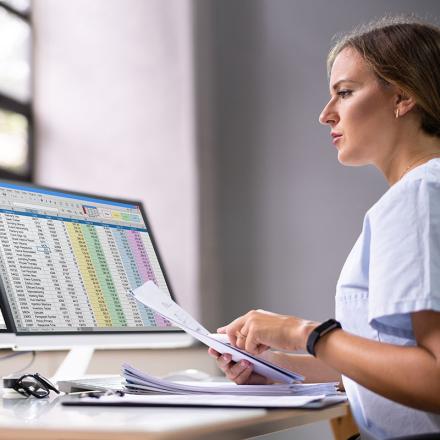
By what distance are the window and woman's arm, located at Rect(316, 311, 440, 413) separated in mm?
2039

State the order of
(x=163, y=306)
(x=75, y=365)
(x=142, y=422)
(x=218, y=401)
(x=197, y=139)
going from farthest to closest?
(x=197, y=139)
(x=75, y=365)
(x=163, y=306)
(x=218, y=401)
(x=142, y=422)

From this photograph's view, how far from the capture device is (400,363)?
103 centimetres

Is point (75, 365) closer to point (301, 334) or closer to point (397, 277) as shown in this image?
point (301, 334)

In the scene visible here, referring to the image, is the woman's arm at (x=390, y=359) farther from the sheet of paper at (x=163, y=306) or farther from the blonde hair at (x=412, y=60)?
the blonde hair at (x=412, y=60)

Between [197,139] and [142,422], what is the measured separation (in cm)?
226

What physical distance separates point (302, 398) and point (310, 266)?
6.37 ft

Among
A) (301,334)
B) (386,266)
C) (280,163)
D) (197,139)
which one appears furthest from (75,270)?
(280,163)

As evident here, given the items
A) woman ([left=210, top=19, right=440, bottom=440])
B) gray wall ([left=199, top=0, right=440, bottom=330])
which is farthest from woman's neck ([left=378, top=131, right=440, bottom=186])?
gray wall ([left=199, top=0, right=440, bottom=330])

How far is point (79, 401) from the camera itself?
1012mm

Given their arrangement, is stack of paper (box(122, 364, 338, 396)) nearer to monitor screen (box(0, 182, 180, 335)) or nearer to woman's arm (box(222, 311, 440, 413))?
woman's arm (box(222, 311, 440, 413))

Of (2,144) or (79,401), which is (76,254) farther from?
(2,144)

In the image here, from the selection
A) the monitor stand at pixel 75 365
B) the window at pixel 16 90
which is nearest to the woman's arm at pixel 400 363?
the monitor stand at pixel 75 365

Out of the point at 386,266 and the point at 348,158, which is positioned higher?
the point at 348,158

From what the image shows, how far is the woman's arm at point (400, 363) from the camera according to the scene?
102 centimetres
